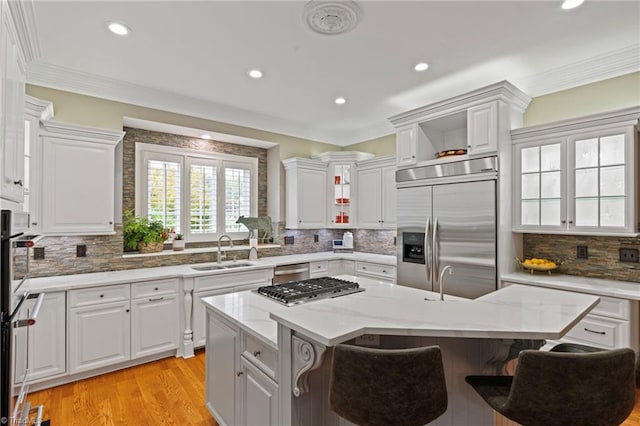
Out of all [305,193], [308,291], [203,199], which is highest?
[305,193]

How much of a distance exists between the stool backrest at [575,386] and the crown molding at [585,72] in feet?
9.77

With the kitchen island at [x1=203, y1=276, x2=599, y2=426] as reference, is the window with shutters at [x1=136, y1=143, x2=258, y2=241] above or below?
above

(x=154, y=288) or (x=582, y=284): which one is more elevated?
(x=582, y=284)

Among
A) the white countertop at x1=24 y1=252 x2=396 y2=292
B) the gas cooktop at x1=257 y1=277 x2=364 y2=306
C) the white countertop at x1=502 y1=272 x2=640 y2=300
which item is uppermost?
the gas cooktop at x1=257 y1=277 x2=364 y2=306

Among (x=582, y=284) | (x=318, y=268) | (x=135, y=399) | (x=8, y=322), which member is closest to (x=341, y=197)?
(x=318, y=268)

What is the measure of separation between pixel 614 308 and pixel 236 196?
4358 mm

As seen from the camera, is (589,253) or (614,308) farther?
(589,253)

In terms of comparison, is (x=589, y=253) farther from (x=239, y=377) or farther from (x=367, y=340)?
(x=239, y=377)

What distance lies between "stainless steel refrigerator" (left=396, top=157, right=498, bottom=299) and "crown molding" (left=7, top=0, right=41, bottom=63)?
334 cm

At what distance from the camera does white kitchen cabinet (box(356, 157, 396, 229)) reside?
472 cm

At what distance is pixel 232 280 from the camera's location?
12.5 feet

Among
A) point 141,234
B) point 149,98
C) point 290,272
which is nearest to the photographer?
point 149,98

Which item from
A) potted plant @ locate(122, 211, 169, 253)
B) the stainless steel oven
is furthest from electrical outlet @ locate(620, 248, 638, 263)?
potted plant @ locate(122, 211, 169, 253)

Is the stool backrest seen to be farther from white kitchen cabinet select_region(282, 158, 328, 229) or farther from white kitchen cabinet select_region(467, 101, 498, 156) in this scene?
white kitchen cabinet select_region(282, 158, 328, 229)
